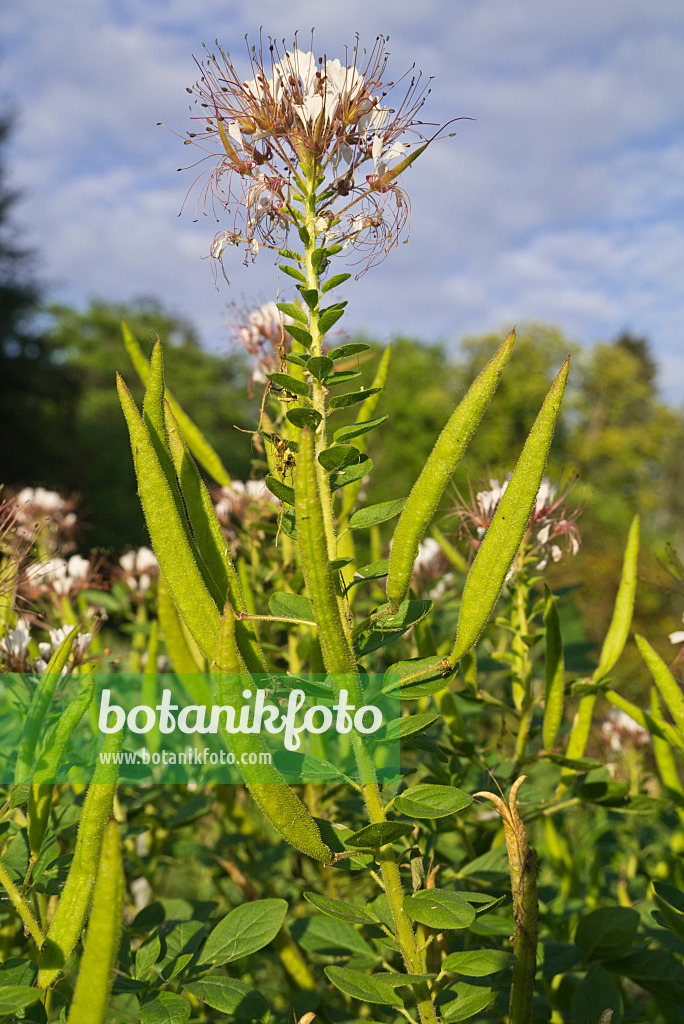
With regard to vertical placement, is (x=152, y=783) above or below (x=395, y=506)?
below

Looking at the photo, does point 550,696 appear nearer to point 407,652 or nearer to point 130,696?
point 407,652

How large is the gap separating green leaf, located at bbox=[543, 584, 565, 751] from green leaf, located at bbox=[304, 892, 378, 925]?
561 millimetres

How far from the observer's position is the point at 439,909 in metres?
0.90

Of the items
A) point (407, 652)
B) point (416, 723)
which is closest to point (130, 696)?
point (407, 652)

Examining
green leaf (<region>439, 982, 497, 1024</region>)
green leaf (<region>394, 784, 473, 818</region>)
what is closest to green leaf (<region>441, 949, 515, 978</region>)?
green leaf (<region>439, 982, 497, 1024</region>)

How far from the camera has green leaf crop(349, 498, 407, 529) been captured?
3.11 ft

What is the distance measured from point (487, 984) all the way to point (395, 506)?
81cm

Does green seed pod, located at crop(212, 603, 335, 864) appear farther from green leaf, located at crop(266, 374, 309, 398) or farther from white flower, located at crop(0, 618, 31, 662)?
white flower, located at crop(0, 618, 31, 662)

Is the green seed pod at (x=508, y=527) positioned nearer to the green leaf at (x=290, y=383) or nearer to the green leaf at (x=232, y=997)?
the green leaf at (x=290, y=383)

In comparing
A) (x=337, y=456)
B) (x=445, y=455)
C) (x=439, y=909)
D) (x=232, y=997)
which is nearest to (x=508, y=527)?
(x=445, y=455)

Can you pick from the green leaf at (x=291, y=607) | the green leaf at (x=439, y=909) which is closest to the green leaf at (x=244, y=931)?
the green leaf at (x=439, y=909)

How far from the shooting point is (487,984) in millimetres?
1139

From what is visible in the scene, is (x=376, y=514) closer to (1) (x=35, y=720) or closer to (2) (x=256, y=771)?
(2) (x=256, y=771)

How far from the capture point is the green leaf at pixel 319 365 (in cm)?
87
